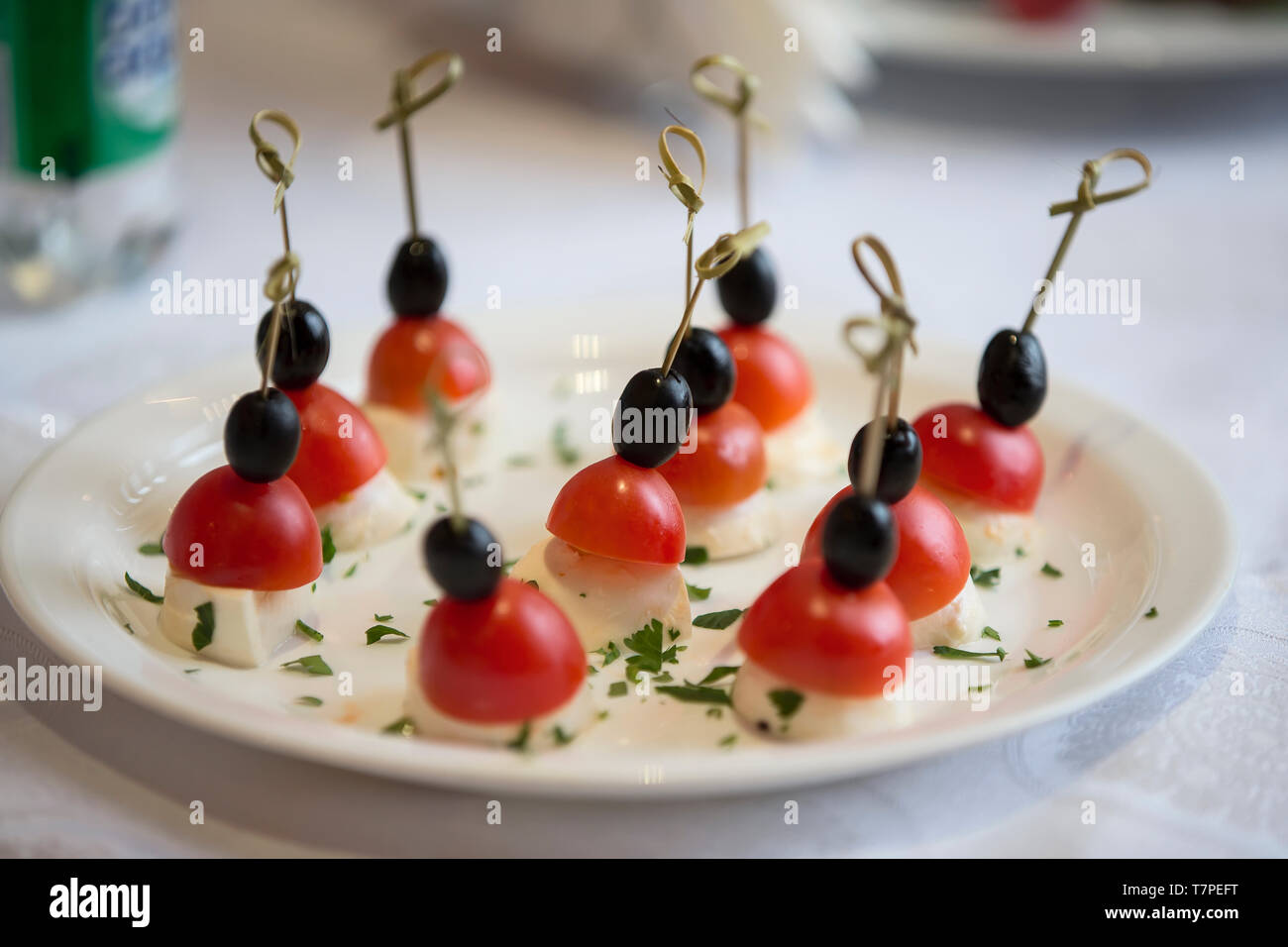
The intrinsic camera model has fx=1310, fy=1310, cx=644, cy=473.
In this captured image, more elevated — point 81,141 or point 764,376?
point 81,141

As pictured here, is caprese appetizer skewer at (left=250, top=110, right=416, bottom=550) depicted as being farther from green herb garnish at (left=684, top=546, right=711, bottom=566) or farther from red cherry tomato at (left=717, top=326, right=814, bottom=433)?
red cherry tomato at (left=717, top=326, right=814, bottom=433)

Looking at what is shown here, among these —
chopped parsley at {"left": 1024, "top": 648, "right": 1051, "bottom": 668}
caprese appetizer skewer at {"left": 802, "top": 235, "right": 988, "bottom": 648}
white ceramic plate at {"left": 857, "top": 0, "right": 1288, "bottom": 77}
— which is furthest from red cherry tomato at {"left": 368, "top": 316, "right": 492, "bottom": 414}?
white ceramic plate at {"left": 857, "top": 0, "right": 1288, "bottom": 77}

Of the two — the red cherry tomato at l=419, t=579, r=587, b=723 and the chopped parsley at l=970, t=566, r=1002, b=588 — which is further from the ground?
the chopped parsley at l=970, t=566, r=1002, b=588

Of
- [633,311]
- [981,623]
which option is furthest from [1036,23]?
[981,623]

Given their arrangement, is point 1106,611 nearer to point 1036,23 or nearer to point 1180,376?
point 1180,376

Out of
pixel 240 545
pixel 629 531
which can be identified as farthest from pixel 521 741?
pixel 240 545

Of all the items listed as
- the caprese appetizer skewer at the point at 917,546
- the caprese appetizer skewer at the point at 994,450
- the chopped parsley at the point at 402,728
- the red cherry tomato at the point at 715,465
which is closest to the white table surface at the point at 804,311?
the chopped parsley at the point at 402,728

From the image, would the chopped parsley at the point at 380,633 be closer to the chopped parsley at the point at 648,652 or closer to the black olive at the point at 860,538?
the chopped parsley at the point at 648,652

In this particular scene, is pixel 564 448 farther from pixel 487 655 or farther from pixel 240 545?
pixel 487 655
